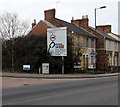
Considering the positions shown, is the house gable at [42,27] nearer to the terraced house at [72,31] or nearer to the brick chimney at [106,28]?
the terraced house at [72,31]

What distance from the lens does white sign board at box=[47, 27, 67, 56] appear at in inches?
985

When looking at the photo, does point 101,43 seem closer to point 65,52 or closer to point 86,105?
point 65,52

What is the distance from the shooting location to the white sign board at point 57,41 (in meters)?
25.0

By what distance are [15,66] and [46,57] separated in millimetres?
4949

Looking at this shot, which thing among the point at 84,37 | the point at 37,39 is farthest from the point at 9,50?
the point at 84,37

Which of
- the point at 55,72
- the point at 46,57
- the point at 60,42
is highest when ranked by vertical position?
the point at 60,42

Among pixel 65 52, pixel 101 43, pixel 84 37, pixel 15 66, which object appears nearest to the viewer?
pixel 65 52

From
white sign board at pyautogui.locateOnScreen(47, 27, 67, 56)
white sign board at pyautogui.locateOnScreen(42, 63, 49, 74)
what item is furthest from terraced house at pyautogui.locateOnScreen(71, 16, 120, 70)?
white sign board at pyautogui.locateOnScreen(42, 63, 49, 74)

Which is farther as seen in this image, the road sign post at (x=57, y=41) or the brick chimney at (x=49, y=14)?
the brick chimney at (x=49, y=14)

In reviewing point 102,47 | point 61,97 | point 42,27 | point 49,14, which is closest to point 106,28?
point 102,47

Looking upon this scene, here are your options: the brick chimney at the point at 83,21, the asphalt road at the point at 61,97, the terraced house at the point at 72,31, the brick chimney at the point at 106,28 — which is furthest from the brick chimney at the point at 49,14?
the asphalt road at the point at 61,97

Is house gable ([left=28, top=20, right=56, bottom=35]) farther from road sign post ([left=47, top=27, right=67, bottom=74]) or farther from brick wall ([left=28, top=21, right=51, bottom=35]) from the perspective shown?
road sign post ([left=47, top=27, right=67, bottom=74])

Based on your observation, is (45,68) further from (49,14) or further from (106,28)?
(106,28)

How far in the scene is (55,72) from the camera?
25875 mm
